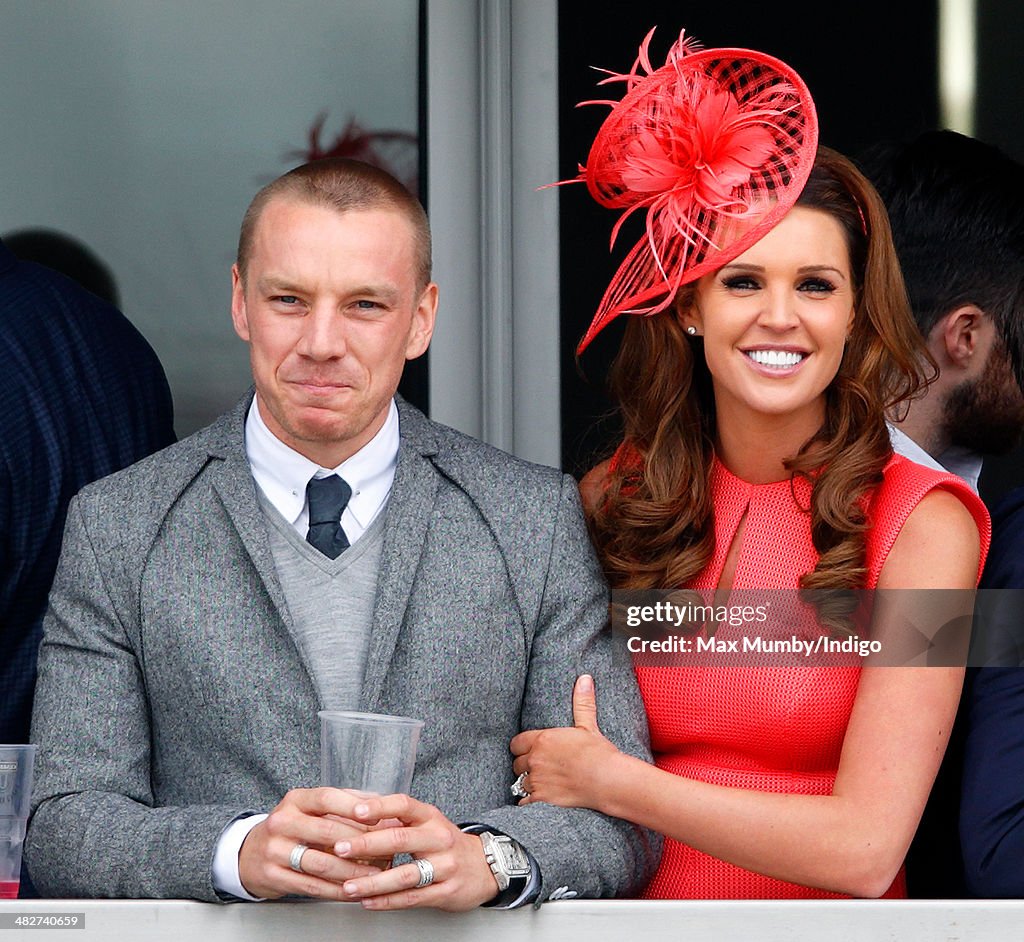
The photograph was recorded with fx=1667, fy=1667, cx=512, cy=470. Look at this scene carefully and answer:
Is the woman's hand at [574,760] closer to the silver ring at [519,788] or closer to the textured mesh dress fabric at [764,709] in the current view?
the silver ring at [519,788]

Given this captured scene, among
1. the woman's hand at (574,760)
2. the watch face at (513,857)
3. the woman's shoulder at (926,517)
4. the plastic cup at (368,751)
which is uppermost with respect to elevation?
the woman's shoulder at (926,517)

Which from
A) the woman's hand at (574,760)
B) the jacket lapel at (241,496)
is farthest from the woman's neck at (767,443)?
the jacket lapel at (241,496)

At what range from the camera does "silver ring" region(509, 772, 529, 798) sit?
214 centimetres

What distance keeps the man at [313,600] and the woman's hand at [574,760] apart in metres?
0.02

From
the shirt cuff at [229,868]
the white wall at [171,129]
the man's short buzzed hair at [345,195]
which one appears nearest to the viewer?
the shirt cuff at [229,868]

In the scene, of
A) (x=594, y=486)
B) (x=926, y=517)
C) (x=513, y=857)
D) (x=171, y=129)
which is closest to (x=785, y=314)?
(x=926, y=517)

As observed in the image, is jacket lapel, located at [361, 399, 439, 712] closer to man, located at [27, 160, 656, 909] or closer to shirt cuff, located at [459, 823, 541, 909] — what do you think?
man, located at [27, 160, 656, 909]

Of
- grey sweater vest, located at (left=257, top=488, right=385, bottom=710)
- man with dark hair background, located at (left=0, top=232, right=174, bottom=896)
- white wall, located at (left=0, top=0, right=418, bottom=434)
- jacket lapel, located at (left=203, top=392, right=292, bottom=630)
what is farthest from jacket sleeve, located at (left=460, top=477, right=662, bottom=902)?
white wall, located at (left=0, top=0, right=418, bottom=434)

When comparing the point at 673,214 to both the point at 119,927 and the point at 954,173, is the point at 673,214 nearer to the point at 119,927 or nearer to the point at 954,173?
the point at 954,173

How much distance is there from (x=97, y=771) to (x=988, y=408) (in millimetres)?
1583

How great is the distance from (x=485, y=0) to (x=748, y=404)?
118 centimetres

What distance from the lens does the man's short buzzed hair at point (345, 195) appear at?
2.23 meters

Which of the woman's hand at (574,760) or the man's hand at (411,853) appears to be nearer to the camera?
the man's hand at (411,853)

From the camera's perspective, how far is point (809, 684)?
219 cm
